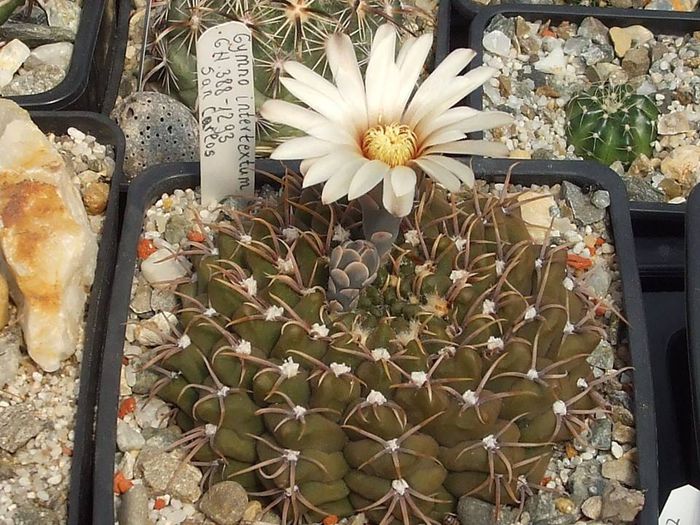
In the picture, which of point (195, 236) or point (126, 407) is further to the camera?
point (195, 236)

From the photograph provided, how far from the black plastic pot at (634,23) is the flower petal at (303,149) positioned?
806mm

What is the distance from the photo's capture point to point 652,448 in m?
1.29

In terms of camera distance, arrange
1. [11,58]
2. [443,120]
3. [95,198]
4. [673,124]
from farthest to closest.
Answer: [673,124] → [11,58] → [95,198] → [443,120]

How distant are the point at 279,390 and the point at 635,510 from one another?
49cm

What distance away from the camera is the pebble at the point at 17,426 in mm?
1297

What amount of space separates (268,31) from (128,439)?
0.72 meters

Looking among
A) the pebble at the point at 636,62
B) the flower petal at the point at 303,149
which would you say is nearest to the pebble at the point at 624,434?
the flower petal at the point at 303,149

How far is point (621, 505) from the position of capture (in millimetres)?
1235

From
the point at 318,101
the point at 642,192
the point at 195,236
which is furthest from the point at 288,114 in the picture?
the point at 642,192

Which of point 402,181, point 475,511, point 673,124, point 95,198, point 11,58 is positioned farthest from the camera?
point 673,124

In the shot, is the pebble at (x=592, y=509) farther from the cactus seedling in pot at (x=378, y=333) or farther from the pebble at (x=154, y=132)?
the pebble at (x=154, y=132)

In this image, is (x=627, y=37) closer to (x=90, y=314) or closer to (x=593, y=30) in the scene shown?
(x=593, y=30)

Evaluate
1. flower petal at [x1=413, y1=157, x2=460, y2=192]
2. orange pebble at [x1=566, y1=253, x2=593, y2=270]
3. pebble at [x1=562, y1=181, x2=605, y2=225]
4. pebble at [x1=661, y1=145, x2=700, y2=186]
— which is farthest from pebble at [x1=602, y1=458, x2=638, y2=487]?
pebble at [x1=661, y1=145, x2=700, y2=186]

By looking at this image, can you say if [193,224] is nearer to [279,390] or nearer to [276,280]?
[276,280]
